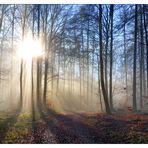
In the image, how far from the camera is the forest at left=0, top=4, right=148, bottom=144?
16.3 feet

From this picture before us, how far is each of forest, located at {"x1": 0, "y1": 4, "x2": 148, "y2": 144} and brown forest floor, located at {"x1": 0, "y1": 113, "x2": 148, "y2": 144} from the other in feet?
0.07

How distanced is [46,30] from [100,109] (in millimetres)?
2251

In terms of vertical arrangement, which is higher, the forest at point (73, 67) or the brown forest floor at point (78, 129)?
the forest at point (73, 67)

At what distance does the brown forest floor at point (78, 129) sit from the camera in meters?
4.56

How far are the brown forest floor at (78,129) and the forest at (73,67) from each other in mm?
20

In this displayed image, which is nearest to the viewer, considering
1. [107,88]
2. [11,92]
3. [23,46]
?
[23,46]

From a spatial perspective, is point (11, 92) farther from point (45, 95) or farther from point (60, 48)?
point (60, 48)

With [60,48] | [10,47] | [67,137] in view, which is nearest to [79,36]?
[60,48]

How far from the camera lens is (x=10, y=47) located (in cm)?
594

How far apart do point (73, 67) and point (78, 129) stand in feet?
4.96

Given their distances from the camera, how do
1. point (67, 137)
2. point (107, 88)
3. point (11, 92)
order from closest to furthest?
point (67, 137), point (107, 88), point (11, 92)

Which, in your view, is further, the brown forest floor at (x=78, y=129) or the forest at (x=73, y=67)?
the forest at (x=73, y=67)

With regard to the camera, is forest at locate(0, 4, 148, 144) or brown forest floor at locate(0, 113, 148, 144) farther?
forest at locate(0, 4, 148, 144)

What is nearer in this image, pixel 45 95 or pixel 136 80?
pixel 45 95
